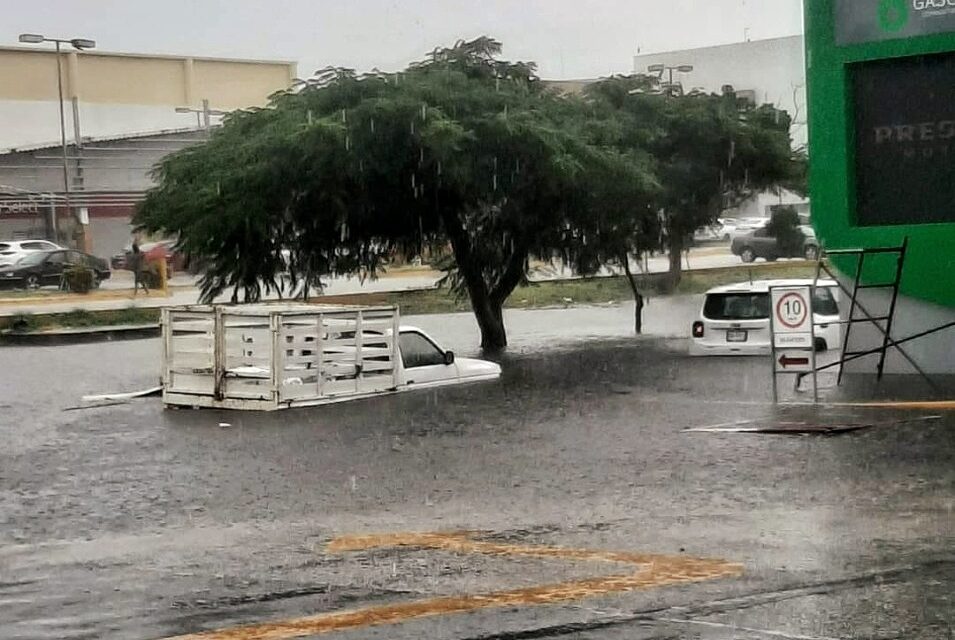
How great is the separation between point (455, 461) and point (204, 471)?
96.2 inches

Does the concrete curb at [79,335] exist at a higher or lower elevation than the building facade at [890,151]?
lower

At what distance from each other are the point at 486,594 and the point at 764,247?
53.2m

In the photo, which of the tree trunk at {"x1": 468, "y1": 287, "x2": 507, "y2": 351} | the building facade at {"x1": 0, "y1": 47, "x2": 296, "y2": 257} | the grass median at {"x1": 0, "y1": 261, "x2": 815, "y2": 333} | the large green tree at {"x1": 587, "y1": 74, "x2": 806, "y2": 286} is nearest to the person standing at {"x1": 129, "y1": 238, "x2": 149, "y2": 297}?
the grass median at {"x1": 0, "y1": 261, "x2": 815, "y2": 333}

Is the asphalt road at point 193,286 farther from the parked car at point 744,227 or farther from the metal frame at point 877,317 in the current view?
the metal frame at point 877,317

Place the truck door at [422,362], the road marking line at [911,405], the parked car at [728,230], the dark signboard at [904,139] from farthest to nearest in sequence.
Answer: the parked car at [728,230] < the truck door at [422,362] < the dark signboard at [904,139] < the road marking line at [911,405]

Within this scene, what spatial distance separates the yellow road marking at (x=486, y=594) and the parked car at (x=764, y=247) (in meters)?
49.6

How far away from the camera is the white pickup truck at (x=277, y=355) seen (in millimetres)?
20672

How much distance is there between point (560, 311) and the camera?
46.7m

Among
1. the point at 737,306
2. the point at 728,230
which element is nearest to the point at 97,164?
the point at 728,230

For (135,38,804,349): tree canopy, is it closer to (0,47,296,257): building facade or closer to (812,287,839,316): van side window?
(812,287,839,316): van side window

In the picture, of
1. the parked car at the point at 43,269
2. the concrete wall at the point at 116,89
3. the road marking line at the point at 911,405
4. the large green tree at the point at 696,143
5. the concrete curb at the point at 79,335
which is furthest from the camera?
the concrete wall at the point at 116,89

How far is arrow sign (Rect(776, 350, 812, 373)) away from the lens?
64.1 feet

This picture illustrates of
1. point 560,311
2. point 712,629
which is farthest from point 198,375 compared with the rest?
point 560,311

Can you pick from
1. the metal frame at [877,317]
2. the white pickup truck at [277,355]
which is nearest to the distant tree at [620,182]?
the metal frame at [877,317]
